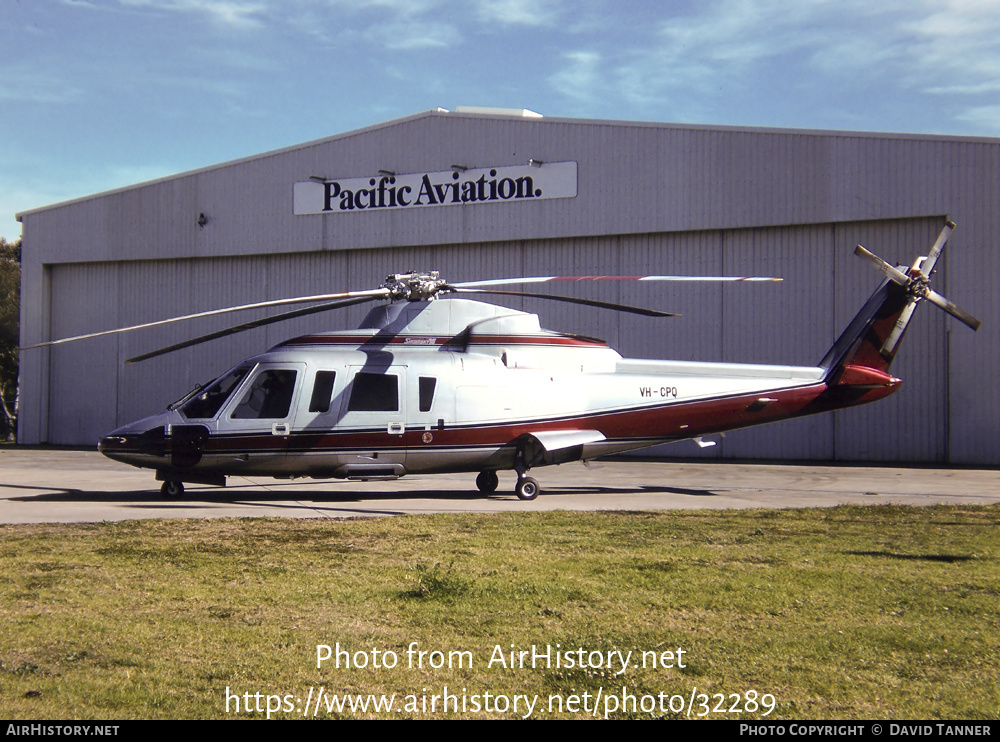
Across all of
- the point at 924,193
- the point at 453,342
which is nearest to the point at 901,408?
the point at 924,193

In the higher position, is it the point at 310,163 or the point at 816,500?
the point at 310,163

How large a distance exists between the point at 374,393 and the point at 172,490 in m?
3.70

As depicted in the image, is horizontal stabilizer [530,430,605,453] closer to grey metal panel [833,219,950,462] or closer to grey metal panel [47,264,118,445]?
grey metal panel [833,219,950,462]

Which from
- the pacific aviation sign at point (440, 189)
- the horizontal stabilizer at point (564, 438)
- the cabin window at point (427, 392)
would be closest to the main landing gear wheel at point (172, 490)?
the cabin window at point (427, 392)

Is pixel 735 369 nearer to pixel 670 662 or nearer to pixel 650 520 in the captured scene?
pixel 650 520

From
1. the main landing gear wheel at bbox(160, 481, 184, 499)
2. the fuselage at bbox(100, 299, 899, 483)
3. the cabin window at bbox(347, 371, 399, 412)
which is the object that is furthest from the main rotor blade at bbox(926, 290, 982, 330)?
the main landing gear wheel at bbox(160, 481, 184, 499)

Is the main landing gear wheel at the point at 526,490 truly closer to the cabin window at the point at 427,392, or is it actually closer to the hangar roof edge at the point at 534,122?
the cabin window at the point at 427,392

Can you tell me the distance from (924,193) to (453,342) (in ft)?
48.4

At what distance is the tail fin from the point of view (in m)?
17.3

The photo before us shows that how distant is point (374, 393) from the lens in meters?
15.3

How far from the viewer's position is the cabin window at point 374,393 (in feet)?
49.8

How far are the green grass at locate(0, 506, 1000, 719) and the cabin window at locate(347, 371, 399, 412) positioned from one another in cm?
416

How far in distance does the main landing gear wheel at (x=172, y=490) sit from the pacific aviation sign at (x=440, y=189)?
1618cm

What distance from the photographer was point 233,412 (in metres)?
14.8
